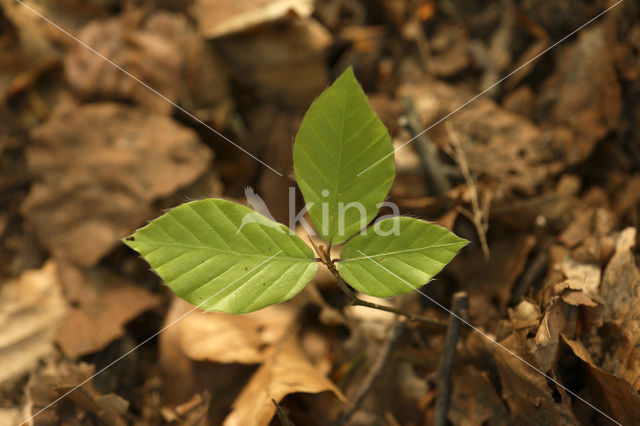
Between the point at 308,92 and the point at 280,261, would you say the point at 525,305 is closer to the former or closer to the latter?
the point at 280,261

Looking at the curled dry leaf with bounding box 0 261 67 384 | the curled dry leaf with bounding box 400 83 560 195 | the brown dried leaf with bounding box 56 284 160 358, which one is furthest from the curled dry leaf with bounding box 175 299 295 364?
the curled dry leaf with bounding box 400 83 560 195

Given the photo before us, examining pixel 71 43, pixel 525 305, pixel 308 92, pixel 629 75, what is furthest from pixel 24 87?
pixel 629 75

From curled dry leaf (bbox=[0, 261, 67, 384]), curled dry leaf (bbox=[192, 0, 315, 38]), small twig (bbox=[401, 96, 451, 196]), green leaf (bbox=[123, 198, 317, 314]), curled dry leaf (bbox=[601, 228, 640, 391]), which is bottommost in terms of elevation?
curled dry leaf (bbox=[0, 261, 67, 384])

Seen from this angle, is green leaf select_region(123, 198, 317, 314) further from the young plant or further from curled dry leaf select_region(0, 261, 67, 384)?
curled dry leaf select_region(0, 261, 67, 384)

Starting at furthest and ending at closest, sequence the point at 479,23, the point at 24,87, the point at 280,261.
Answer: the point at 479,23 < the point at 24,87 < the point at 280,261

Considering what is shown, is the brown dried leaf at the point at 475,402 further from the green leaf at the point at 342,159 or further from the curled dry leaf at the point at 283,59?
the curled dry leaf at the point at 283,59

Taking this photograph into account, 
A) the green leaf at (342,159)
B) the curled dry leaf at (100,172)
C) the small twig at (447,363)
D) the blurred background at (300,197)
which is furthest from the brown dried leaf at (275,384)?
the curled dry leaf at (100,172)

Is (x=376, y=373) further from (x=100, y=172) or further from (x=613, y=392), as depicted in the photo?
(x=100, y=172)

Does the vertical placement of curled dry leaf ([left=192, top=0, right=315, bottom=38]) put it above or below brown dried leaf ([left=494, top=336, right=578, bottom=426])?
above
